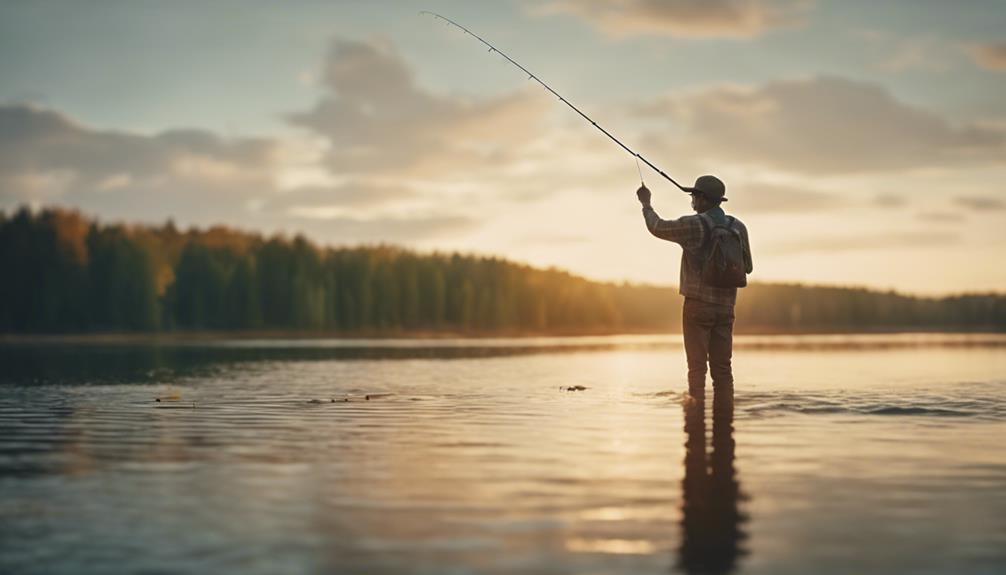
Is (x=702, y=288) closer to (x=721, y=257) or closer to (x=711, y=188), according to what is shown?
(x=721, y=257)

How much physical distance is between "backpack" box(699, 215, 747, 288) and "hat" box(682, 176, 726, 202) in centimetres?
53

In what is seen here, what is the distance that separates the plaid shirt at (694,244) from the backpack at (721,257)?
3.7 inches

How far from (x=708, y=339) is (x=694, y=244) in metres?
1.36

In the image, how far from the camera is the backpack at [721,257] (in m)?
14.6

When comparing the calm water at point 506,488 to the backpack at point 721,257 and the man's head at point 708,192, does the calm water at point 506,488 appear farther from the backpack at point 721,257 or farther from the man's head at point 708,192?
the man's head at point 708,192

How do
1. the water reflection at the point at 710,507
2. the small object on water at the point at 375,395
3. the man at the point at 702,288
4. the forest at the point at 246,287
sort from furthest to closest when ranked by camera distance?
the forest at the point at 246,287 < the small object on water at the point at 375,395 < the man at the point at 702,288 < the water reflection at the point at 710,507

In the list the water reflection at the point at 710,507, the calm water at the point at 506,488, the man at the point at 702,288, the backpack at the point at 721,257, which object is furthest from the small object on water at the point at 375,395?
the water reflection at the point at 710,507

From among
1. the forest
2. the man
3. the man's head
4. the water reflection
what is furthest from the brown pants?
the forest

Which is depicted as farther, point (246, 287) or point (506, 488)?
point (246, 287)

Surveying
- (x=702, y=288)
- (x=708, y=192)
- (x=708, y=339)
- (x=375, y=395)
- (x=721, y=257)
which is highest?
(x=708, y=192)

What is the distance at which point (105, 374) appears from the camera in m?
28.6

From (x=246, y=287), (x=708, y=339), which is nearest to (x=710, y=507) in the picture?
(x=708, y=339)

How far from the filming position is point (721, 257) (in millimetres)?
14648

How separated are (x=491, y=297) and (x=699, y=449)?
160 m
